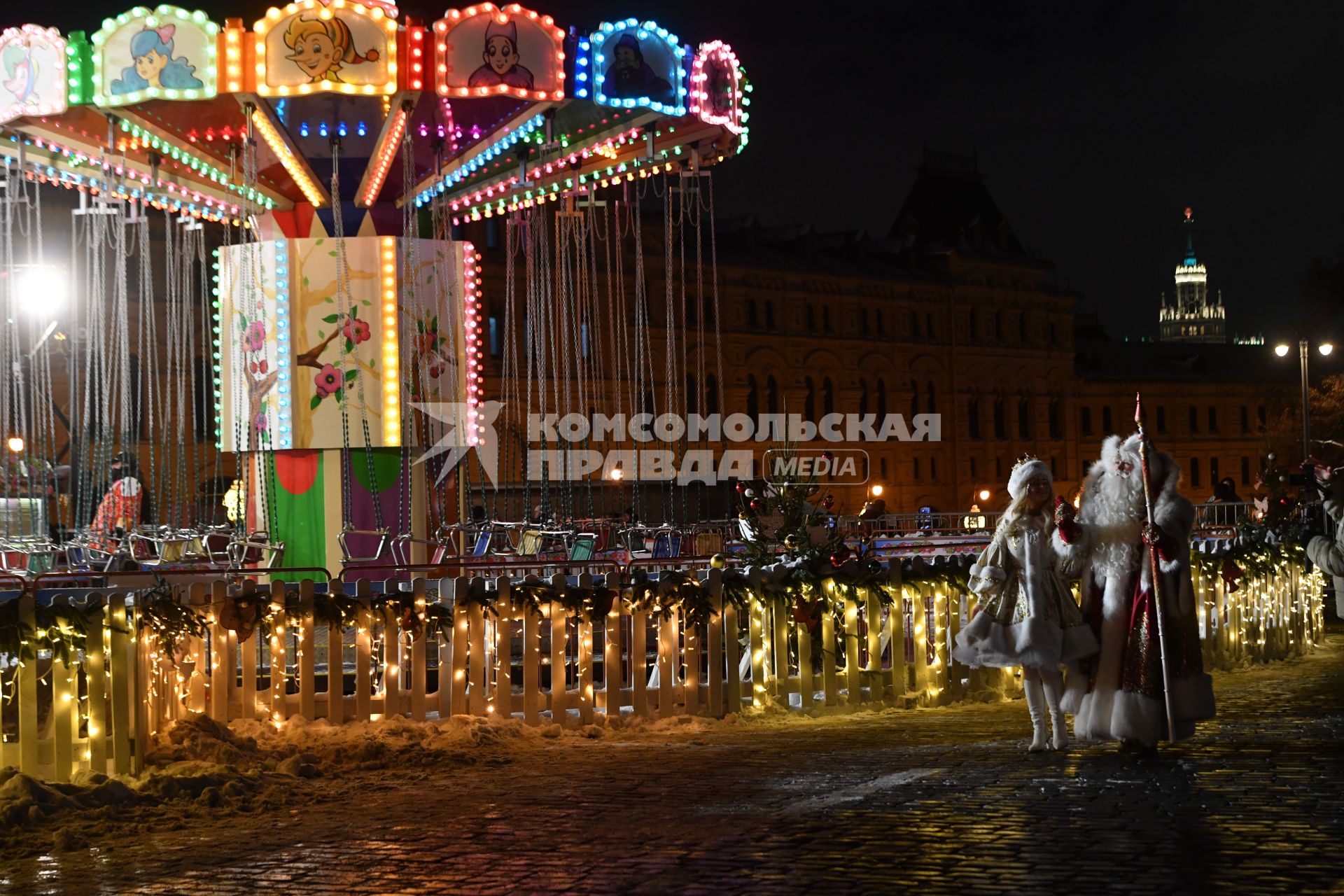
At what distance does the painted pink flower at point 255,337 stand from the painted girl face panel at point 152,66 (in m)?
3.02

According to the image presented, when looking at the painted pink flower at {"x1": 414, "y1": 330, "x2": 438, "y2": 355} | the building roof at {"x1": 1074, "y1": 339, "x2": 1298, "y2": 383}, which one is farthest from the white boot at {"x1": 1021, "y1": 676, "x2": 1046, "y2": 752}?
the building roof at {"x1": 1074, "y1": 339, "x2": 1298, "y2": 383}

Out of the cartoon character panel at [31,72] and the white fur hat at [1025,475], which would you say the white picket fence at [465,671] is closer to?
the white fur hat at [1025,475]

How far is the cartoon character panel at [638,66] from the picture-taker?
13.9 meters

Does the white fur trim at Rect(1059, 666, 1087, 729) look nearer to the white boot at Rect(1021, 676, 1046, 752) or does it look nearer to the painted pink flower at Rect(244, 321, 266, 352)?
the white boot at Rect(1021, 676, 1046, 752)

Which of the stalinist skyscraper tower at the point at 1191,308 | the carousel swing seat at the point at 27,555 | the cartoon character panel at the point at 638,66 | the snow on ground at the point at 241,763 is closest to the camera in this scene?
the snow on ground at the point at 241,763

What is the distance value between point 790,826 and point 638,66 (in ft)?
28.2

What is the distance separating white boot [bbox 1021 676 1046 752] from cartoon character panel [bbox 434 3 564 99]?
22.6 ft

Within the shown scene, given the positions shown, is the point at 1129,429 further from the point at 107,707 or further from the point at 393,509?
the point at 107,707

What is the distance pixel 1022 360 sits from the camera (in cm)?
7144

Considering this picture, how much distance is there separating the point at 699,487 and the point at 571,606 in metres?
37.6

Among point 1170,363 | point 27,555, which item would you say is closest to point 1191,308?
point 1170,363

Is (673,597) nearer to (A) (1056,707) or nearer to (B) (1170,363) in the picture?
(A) (1056,707)

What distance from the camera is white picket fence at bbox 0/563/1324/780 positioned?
7.95 metres

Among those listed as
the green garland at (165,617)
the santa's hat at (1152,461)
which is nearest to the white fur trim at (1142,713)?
the santa's hat at (1152,461)
